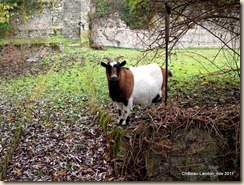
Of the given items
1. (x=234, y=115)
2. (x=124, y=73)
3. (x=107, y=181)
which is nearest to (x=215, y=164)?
(x=234, y=115)

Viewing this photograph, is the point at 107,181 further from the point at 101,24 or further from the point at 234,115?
the point at 101,24

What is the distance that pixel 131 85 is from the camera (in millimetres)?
4699

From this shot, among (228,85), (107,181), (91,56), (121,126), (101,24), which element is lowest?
(107,181)

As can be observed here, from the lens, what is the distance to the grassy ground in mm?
5793

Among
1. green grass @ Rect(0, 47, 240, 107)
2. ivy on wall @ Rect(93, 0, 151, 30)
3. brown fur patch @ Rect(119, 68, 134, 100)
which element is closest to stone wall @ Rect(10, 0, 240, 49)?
ivy on wall @ Rect(93, 0, 151, 30)

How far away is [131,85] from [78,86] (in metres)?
3.31

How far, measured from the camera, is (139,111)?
17.4 feet

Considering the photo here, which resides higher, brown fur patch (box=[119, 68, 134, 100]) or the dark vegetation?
brown fur patch (box=[119, 68, 134, 100])

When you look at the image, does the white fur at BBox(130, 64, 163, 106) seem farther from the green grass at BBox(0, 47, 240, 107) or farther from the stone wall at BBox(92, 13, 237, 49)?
the stone wall at BBox(92, 13, 237, 49)

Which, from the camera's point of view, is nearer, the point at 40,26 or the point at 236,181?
the point at 236,181

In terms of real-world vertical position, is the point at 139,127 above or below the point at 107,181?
above

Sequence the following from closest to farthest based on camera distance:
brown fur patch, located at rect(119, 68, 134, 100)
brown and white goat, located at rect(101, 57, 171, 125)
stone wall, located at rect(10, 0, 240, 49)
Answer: brown and white goat, located at rect(101, 57, 171, 125), brown fur patch, located at rect(119, 68, 134, 100), stone wall, located at rect(10, 0, 240, 49)

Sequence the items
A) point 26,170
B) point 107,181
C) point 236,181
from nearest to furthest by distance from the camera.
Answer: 1. point 236,181
2. point 107,181
3. point 26,170

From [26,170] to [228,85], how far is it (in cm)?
334
